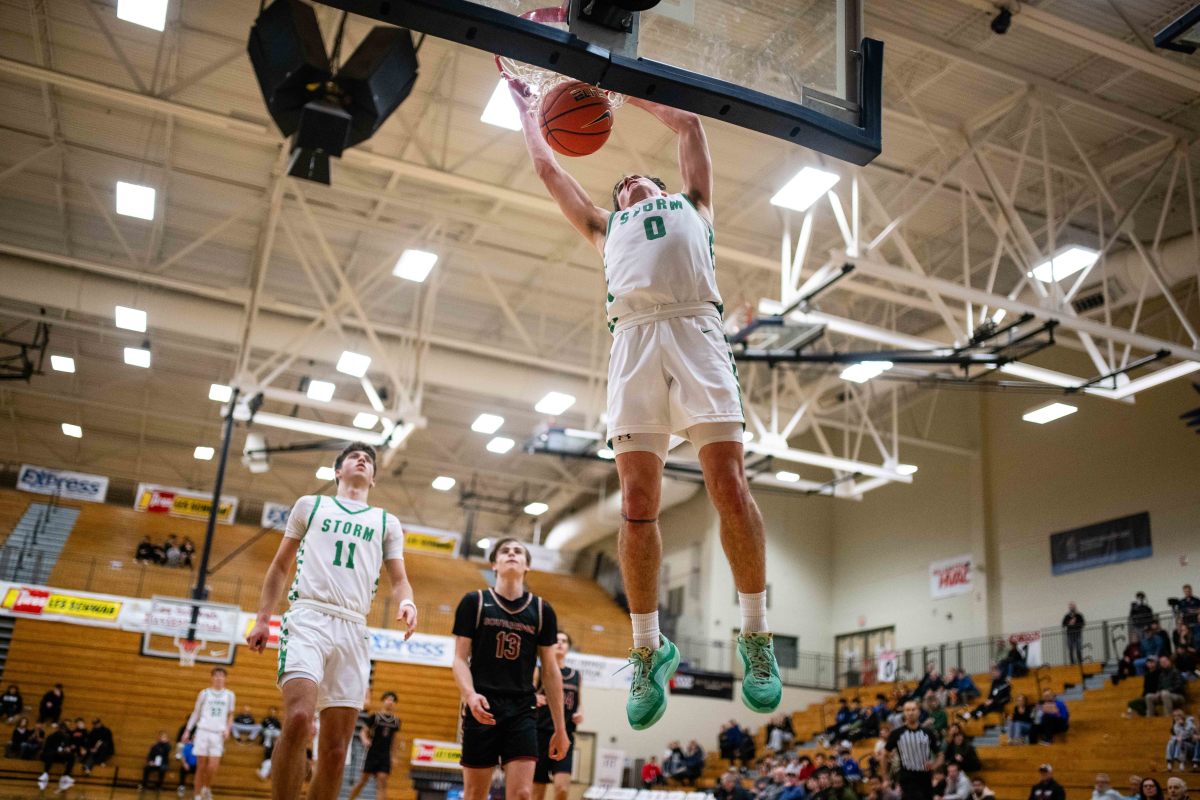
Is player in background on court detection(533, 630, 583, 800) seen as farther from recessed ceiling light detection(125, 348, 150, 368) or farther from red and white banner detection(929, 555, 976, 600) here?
red and white banner detection(929, 555, 976, 600)

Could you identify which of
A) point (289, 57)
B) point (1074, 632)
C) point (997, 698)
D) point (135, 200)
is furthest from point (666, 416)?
point (1074, 632)

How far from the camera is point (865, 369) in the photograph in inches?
681

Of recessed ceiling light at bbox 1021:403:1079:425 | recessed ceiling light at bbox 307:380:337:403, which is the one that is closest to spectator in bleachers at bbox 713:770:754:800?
recessed ceiling light at bbox 1021:403:1079:425

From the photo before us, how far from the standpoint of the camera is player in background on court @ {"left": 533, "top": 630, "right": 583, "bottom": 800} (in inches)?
260

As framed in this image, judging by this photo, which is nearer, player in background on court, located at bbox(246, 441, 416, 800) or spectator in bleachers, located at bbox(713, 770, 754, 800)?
player in background on court, located at bbox(246, 441, 416, 800)

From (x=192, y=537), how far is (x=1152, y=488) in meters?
25.3

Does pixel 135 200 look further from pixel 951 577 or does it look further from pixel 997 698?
pixel 951 577

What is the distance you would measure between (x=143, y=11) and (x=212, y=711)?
856cm

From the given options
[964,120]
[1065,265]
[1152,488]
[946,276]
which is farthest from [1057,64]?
[1152,488]

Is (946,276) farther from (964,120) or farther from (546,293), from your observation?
(546,293)

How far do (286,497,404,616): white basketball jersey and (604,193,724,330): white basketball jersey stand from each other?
81.9 inches

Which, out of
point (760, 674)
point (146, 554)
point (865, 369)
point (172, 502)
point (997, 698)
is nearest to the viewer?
point (760, 674)

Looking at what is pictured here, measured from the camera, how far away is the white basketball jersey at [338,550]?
5.12m

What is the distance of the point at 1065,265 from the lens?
16031 mm
